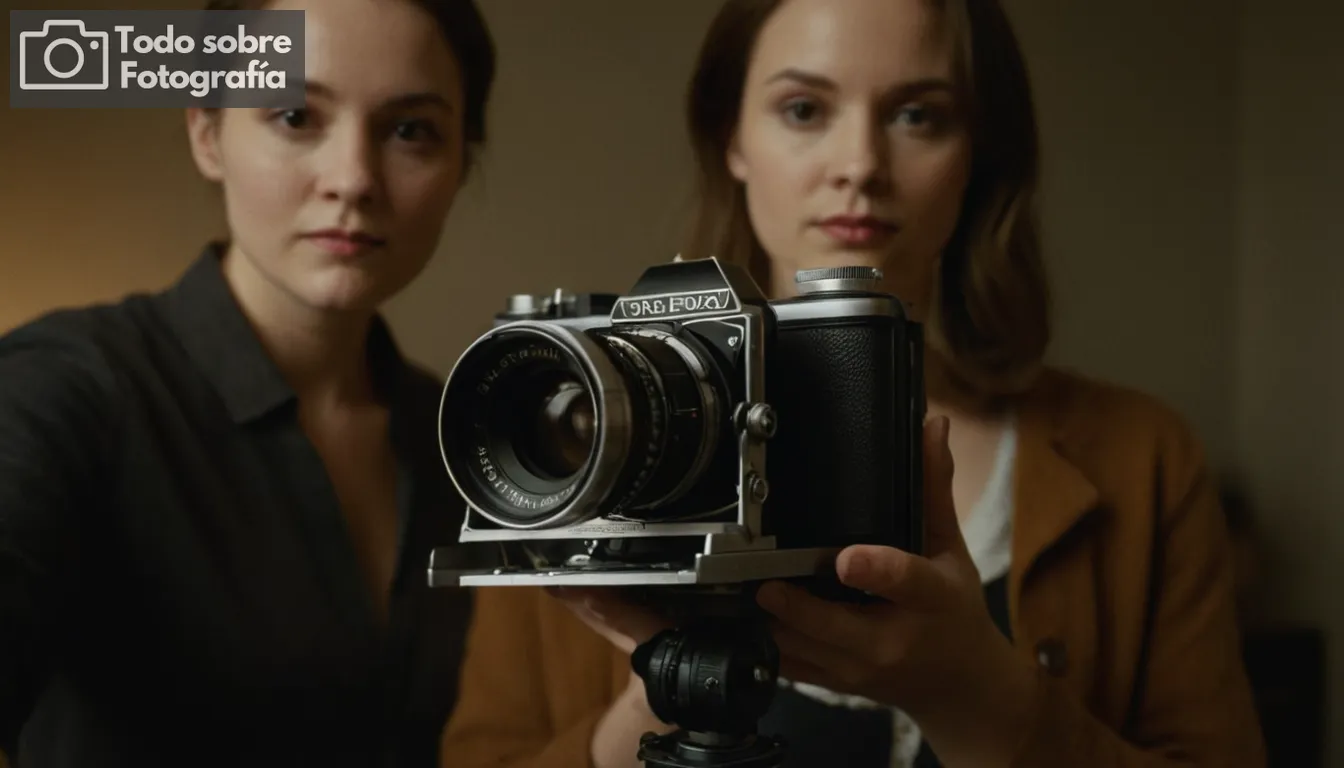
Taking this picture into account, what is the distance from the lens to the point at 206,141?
52 cm

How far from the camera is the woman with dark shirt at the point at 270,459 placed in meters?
0.45

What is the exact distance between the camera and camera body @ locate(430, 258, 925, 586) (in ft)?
1.29

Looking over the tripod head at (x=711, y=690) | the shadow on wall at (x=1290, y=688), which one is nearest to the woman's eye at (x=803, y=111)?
the tripod head at (x=711, y=690)

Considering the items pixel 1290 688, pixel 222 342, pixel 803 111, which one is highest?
pixel 803 111

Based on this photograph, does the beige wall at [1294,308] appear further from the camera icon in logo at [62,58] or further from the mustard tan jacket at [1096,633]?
the camera icon in logo at [62,58]

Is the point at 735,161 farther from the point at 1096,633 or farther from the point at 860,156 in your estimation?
the point at 1096,633

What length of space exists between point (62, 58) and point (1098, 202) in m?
0.62

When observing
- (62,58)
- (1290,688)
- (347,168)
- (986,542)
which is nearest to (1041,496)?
(986,542)

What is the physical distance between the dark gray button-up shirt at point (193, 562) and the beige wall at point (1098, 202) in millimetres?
41

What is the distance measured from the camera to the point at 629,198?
0.64 metres

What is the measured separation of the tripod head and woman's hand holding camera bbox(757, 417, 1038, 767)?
18mm

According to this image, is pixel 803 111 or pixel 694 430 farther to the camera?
pixel 803 111

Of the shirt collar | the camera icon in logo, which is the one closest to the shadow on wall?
the shirt collar

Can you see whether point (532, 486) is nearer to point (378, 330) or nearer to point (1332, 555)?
point (378, 330)
